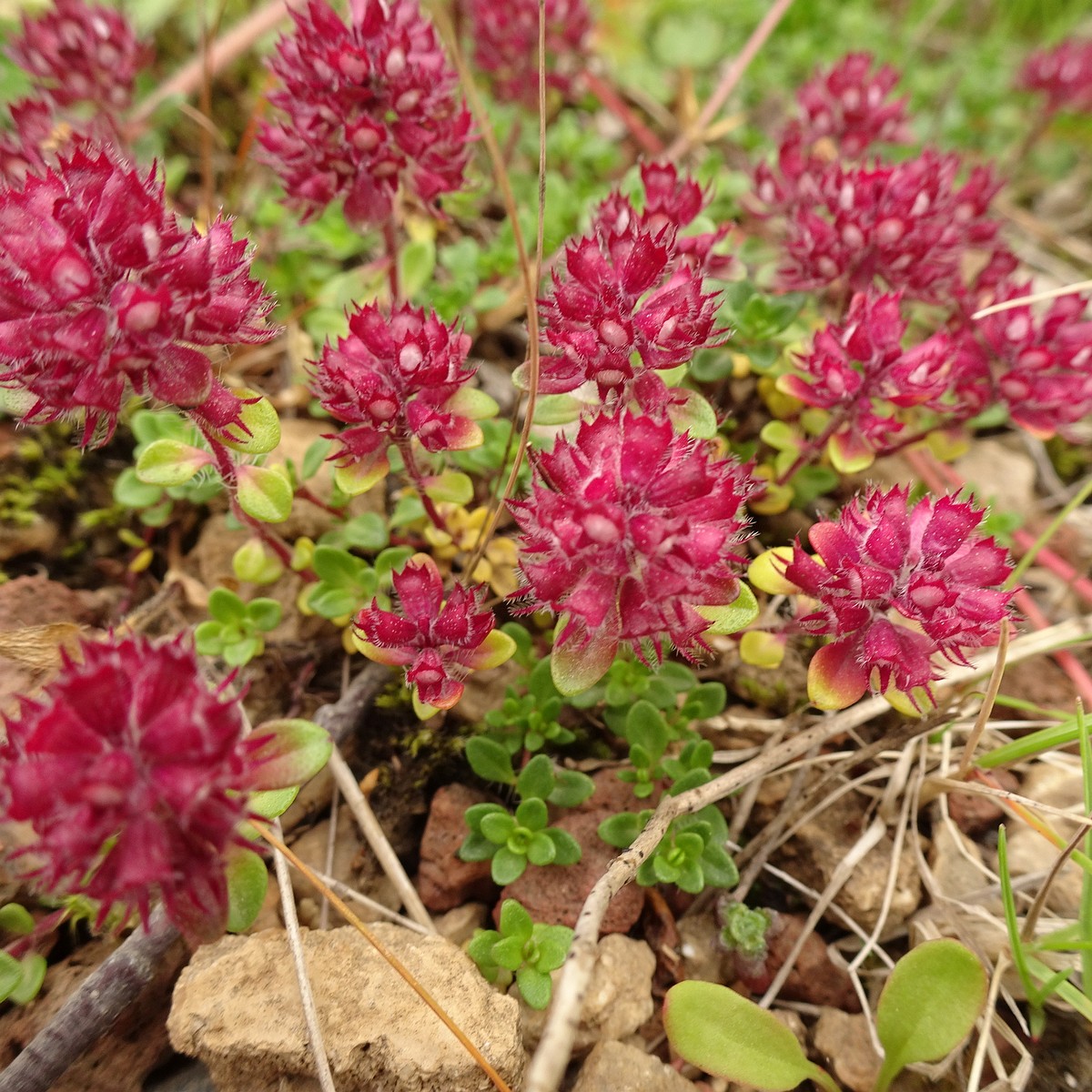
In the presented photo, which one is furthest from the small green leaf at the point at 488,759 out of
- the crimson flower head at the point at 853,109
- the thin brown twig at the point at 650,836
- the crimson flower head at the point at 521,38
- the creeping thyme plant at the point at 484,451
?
the crimson flower head at the point at 521,38

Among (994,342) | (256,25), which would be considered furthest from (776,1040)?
(256,25)

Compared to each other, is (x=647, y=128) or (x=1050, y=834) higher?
(x=647, y=128)

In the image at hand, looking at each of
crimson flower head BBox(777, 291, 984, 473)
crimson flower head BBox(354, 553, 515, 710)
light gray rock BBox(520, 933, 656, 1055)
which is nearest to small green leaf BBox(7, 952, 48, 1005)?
crimson flower head BBox(354, 553, 515, 710)

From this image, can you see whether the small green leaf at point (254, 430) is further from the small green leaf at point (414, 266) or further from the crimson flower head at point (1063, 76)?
the crimson flower head at point (1063, 76)

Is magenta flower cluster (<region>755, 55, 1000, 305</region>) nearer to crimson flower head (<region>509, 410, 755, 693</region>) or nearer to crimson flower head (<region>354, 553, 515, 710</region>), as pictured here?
crimson flower head (<region>509, 410, 755, 693</region>)

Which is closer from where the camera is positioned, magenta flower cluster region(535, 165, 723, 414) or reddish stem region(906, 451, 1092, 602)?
magenta flower cluster region(535, 165, 723, 414)

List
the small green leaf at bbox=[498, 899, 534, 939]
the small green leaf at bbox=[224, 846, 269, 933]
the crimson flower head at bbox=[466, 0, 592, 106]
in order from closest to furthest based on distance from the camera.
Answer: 1. the small green leaf at bbox=[224, 846, 269, 933]
2. the small green leaf at bbox=[498, 899, 534, 939]
3. the crimson flower head at bbox=[466, 0, 592, 106]

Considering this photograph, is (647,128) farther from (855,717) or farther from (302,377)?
(855,717)
